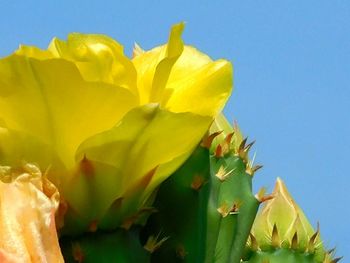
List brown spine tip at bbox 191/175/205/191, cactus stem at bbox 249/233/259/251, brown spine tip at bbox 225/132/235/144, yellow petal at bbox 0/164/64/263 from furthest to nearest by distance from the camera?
1. cactus stem at bbox 249/233/259/251
2. brown spine tip at bbox 225/132/235/144
3. brown spine tip at bbox 191/175/205/191
4. yellow petal at bbox 0/164/64/263

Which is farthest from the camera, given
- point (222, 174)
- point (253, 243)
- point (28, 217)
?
point (253, 243)

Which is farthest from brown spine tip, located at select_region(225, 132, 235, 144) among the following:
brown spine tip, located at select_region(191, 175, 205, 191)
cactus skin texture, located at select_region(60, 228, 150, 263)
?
cactus skin texture, located at select_region(60, 228, 150, 263)

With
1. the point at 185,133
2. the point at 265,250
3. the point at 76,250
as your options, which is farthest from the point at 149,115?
the point at 265,250

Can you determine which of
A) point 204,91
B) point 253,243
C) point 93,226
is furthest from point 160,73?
point 253,243

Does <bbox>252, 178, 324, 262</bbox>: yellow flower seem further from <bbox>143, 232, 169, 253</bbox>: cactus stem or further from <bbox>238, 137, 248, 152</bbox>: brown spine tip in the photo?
<bbox>143, 232, 169, 253</bbox>: cactus stem

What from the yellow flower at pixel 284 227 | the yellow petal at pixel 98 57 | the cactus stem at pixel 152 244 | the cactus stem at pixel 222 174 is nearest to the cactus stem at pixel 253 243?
the yellow flower at pixel 284 227

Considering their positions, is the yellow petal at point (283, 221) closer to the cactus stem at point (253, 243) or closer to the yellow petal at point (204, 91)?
the cactus stem at point (253, 243)

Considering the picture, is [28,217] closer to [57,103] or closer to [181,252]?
[57,103]
